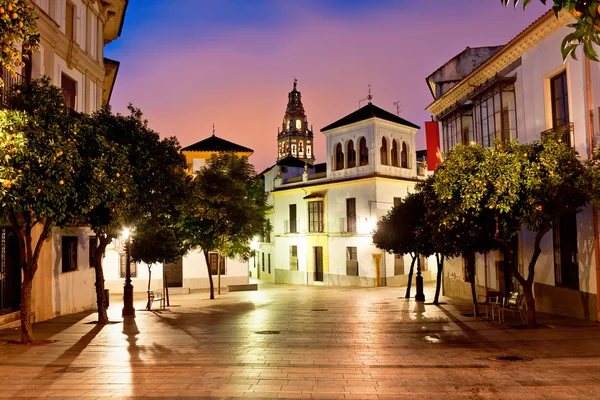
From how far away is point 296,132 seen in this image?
118 m

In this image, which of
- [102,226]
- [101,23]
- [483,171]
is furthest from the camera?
[101,23]

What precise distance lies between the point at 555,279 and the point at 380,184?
21.4m

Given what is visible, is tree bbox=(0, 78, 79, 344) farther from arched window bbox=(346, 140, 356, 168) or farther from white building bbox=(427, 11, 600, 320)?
arched window bbox=(346, 140, 356, 168)

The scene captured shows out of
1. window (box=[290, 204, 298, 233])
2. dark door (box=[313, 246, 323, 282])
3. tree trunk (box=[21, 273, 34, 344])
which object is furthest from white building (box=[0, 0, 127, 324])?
window (box=[290, 204, 298, 233])

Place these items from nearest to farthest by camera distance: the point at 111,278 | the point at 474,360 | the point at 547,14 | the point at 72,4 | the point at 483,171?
the point at 474,360 < the point at 483,171 < the point at 547,14 < the point at 72,4 < the point at 111,278

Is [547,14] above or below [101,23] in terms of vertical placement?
below

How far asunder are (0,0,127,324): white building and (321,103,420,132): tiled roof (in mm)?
20306

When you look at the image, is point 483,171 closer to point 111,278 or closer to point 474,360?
point 474,360

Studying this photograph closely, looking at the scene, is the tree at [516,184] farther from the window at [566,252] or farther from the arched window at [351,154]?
the arched window at [351,154]

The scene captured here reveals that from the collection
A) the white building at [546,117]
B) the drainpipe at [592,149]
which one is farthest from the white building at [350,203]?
the drainpipe at [592,149]

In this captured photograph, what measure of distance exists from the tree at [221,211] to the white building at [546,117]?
11645 mm

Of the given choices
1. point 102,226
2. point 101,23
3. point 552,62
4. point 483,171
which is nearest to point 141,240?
point 101,23

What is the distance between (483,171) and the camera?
12.6 metres

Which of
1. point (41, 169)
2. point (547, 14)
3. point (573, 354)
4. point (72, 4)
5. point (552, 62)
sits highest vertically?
point (72, 4)
